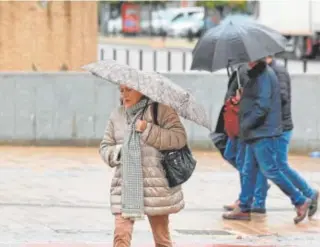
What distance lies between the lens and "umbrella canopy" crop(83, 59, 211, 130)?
21.9 feet

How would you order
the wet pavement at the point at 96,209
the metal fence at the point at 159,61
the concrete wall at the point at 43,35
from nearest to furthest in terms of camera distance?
the wet pavement at the point at 96,209, the concrete wall at the point at 43,35, the metal fence at the point at 159,61

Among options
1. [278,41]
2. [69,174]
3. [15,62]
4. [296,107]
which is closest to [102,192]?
[69,174]

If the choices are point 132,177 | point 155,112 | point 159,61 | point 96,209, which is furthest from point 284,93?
point 159,61

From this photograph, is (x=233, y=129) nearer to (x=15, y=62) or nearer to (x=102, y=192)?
(x=102, y=192)

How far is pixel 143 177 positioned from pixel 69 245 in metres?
1.67

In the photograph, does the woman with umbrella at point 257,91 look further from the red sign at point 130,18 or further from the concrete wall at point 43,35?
the red sign at point 130,18

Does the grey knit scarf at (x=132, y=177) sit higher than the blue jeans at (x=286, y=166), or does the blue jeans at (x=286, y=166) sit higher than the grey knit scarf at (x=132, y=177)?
the grey knit scarf at (x=132, y=177)

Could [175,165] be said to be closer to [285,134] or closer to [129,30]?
[285,134]

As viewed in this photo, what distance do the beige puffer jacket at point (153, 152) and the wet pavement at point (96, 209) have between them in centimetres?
156

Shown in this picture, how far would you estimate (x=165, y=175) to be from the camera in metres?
6.88

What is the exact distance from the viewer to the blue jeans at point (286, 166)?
9.30m

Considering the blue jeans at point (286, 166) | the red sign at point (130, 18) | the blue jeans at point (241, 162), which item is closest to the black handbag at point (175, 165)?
the blue jeans at point (286, 166)

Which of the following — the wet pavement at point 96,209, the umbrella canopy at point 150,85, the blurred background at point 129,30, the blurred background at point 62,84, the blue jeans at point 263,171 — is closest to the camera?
the umbrella canopy at point 150,85

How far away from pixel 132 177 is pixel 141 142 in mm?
245
